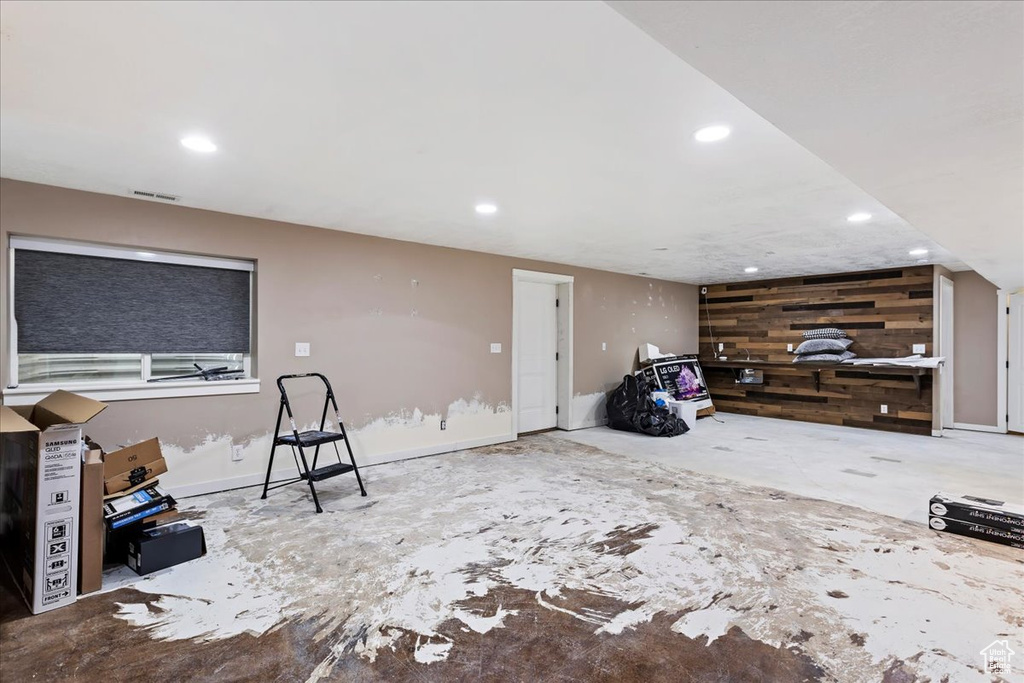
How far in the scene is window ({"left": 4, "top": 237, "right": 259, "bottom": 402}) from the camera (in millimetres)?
3205

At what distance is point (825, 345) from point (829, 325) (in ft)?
1.48

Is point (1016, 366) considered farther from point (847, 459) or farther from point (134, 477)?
point (134, 477)

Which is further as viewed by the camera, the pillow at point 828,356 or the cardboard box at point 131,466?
the pillow at point 828,356

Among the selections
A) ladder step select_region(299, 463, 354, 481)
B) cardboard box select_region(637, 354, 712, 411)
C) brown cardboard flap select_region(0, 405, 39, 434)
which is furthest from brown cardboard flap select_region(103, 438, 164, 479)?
cardboard box select_region(637, 354, 712, 411)

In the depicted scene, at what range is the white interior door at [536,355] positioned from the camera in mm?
6191

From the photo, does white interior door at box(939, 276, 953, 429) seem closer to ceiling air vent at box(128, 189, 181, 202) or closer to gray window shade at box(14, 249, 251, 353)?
gray window shade at box(14, 249, 251, 353)

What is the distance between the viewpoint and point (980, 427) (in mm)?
6449

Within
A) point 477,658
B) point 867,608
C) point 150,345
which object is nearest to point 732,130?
point 867,608

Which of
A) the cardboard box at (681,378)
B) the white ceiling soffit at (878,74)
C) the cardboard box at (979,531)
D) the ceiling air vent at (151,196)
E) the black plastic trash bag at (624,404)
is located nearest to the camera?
the white ceiling soffit at (878,74)

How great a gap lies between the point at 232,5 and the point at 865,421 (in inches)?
324

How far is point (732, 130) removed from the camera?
91.7 inches

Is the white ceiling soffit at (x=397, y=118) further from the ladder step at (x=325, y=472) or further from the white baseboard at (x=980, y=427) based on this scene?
the white baseboard at (x=980, y=427)

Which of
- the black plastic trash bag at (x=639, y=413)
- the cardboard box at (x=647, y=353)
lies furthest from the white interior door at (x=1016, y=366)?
the cardboard box at (x=647, y=353)

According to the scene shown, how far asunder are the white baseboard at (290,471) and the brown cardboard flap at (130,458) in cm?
95
